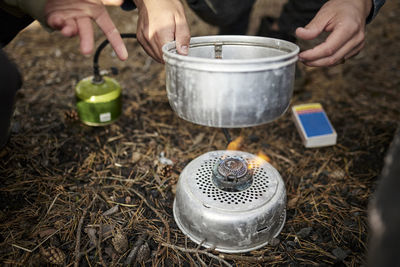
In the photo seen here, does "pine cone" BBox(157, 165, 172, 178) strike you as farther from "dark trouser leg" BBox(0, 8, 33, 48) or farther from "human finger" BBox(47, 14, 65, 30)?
"dark trouser leg" BBox(0, 8, 33, 48)

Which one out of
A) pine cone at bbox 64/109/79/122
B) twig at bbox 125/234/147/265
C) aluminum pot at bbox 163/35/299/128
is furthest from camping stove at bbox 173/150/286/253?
pine cone at bbox 64/109/79/122

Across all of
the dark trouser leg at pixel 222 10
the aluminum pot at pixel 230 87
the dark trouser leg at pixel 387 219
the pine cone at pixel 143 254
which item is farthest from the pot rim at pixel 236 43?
the dark trouser leg at pixel 222 10

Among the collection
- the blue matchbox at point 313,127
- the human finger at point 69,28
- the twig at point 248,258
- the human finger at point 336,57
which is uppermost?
the human finger at point 69,28

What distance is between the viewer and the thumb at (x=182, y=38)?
1.19 m

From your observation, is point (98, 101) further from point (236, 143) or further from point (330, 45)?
point (330, 45)

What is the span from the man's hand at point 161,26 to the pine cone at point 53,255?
94cm

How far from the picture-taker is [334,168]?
1.75 metres

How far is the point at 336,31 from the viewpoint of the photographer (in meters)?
1.24

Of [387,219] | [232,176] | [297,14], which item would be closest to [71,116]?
[232,176]

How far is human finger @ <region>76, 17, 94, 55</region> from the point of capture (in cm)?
109

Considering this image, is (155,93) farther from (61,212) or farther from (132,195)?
(61,212)

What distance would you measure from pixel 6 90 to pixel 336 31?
1.40m

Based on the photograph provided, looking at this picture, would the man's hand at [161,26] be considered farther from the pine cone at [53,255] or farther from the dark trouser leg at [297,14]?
the dark trouser leg at [297,14]

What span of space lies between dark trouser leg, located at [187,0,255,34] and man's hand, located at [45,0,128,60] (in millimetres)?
1016
